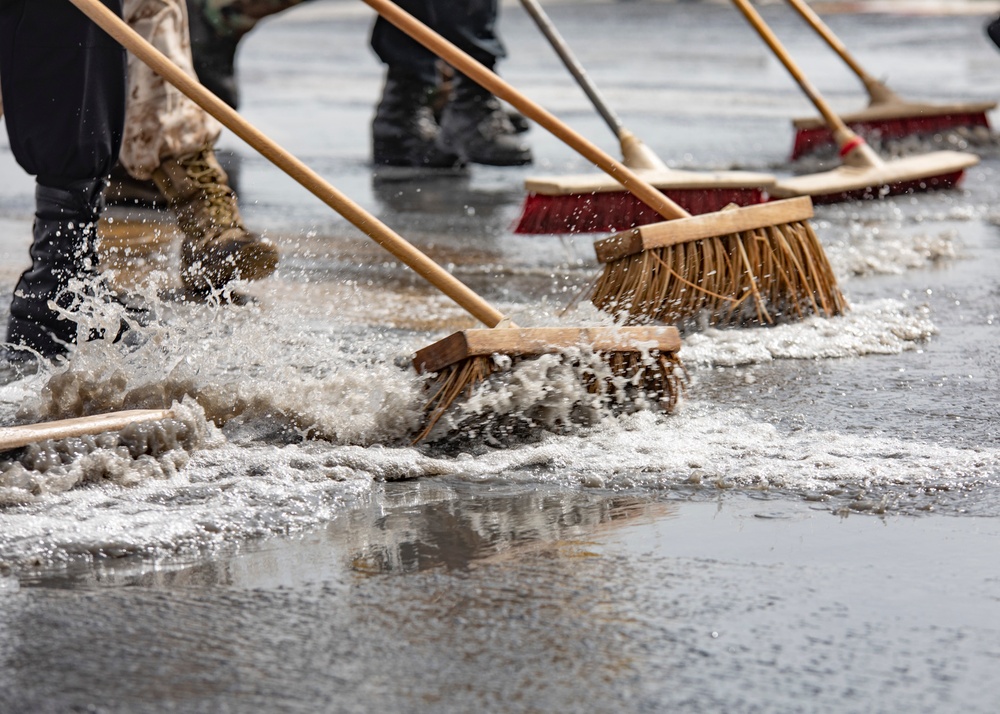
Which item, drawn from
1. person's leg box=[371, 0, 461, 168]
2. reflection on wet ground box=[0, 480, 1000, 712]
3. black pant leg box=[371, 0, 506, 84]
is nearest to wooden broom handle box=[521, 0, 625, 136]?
black pant leg box=[371, 0, 506, 84]

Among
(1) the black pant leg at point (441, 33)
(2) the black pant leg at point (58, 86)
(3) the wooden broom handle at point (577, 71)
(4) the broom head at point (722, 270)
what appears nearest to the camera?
(2) the black pant leg at point (58, 86)

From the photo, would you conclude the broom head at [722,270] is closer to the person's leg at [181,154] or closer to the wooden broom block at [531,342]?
the wooden broom block at [531,342]

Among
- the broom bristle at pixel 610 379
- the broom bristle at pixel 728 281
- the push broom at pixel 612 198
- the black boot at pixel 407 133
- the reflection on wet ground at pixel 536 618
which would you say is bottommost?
the reflection on wet ground at pixel 536 618

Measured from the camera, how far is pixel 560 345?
8.90ft

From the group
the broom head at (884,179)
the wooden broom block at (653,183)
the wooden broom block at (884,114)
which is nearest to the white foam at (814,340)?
the wooden broom block at (653,183)

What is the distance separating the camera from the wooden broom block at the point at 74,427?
245 centimetres

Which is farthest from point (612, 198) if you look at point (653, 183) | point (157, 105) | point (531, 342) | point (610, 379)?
point (531, 342)

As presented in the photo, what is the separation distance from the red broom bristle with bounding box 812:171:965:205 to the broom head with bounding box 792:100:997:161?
2.34 feet

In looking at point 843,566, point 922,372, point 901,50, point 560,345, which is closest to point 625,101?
point 901,50

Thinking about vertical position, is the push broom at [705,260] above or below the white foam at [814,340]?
above

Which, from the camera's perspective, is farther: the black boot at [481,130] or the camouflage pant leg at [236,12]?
the black boot at [481,130]

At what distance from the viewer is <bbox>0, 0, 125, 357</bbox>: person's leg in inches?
128

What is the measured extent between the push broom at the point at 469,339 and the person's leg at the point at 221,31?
3214mm

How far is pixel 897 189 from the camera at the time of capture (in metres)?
5.60
